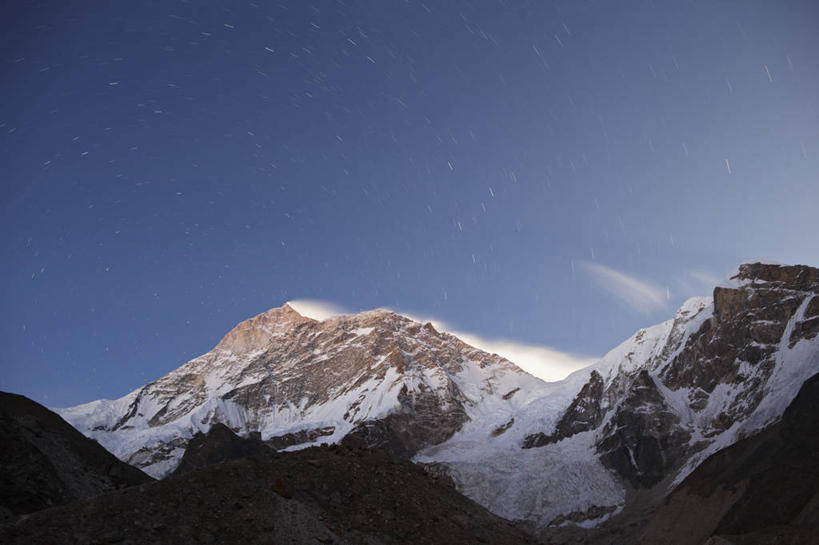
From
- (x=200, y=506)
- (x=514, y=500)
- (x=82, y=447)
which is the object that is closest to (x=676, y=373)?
(x=514, y=500)

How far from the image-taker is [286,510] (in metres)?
22.5

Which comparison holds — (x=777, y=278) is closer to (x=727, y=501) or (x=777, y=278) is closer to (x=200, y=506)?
(x=727, y=501)

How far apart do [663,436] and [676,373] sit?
93.8 ft

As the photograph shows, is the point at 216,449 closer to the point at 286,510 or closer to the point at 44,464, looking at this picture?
the point at 44,464

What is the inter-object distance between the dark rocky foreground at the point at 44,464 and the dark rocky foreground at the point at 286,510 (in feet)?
42.0

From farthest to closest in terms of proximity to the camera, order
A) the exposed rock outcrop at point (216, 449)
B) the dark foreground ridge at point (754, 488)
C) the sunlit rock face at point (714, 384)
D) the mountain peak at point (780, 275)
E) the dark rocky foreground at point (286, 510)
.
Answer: the exposed rock outcrop at point (216, 449) < the mountain peak at point (780, 275) < the sunlit rock face at point (714, 384) < the dark foreground ridge at point (754, 488) < the dark rocky foreground at point (286, 510)

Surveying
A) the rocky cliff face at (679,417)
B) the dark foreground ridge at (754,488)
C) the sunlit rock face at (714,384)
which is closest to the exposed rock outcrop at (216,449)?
the rocky cliff face at (679,417)

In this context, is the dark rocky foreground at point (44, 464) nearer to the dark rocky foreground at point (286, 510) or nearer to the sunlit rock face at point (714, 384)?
the dark rocky foreground at point (286, 510)

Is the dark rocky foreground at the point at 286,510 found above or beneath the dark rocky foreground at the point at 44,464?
beneath

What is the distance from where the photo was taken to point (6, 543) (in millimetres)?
17859

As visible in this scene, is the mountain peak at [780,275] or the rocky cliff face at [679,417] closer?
the rocky cliff face at [679,417]

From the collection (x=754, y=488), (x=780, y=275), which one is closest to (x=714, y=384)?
(x=780, y=275)

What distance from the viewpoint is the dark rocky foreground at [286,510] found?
64.1ft

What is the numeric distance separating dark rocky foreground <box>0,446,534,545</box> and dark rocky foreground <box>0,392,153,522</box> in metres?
12.8
